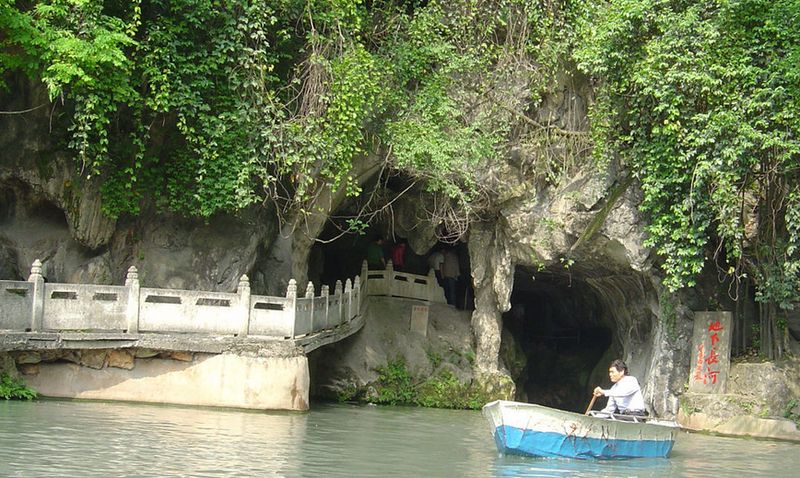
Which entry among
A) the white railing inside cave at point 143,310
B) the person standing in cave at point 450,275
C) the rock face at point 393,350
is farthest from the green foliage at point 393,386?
the person standing in cave at point 450,275

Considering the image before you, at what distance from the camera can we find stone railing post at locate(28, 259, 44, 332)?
1633 cm

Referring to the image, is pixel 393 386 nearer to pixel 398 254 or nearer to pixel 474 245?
pixel 474 245

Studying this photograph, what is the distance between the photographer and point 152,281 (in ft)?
64.6

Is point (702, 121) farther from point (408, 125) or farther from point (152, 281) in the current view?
point (152, 281)

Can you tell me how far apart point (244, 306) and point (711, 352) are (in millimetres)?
9504

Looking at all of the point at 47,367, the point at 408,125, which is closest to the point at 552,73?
the point at 408,125

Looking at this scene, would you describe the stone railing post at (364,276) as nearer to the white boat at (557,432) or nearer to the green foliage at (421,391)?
the green foliage at (421,391)

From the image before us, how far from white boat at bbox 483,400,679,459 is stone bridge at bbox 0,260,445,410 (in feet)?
16.0

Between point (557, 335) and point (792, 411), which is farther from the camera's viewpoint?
point (557, 335)

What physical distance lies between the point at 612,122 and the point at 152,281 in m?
9.81

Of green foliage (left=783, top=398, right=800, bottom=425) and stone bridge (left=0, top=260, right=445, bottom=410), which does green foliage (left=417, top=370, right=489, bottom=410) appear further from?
green foliage (left=783, top=398, right=800, bottom=425)

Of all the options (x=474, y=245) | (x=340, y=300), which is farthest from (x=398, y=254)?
(x=340, y=300)

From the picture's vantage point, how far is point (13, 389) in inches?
645

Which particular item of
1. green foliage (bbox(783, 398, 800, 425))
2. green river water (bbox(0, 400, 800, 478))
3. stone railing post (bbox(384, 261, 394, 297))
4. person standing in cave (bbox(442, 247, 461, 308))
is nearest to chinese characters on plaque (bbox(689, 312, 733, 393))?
green foliage (bbox(783, 398, 800, 425))
